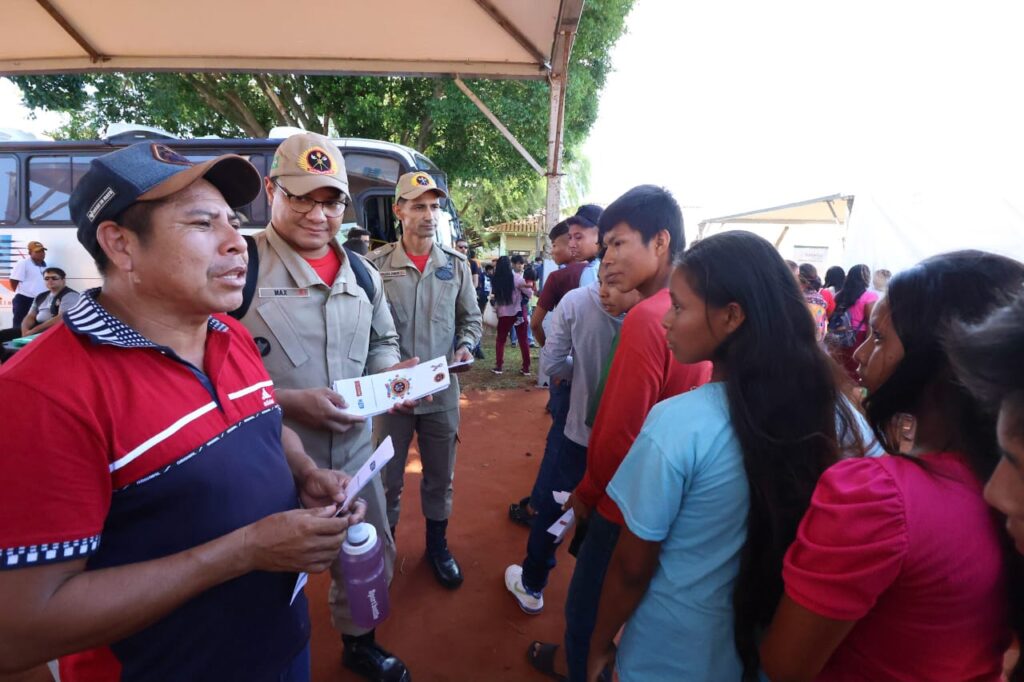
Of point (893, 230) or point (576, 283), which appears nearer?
point (576, 283)

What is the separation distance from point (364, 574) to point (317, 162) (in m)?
1.64

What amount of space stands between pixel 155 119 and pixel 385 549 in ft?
45.3

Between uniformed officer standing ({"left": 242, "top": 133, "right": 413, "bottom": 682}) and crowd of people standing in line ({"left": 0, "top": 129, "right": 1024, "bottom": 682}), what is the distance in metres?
0.44

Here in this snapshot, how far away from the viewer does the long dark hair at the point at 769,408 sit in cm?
108

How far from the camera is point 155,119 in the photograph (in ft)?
37.3

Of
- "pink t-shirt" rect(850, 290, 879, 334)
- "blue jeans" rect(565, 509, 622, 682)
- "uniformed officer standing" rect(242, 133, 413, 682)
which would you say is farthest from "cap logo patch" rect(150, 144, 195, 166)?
"pink t-shirt" rect(850, 290, 879, 334)

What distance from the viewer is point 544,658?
2.35 meters

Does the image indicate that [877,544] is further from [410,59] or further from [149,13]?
[149,13]

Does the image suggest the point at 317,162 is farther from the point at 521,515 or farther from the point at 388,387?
the point at 521,515

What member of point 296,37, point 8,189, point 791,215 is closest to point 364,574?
point 296,37

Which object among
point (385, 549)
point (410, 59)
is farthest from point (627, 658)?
point (410, 59)

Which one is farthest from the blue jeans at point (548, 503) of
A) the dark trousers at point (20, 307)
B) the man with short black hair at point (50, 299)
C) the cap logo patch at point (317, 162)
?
the dark trousers at point (20, 307)

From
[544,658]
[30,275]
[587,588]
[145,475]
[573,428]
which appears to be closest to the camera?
[145,475]

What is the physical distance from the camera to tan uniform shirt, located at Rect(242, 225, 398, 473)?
1874 mm
